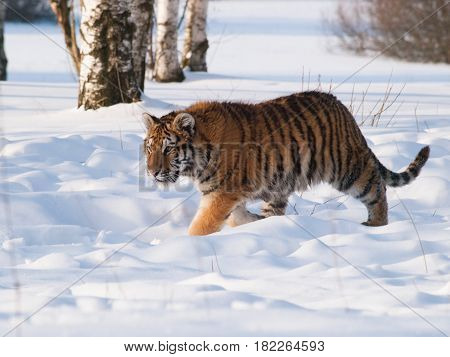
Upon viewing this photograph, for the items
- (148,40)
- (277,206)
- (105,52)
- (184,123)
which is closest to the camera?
(184,123)

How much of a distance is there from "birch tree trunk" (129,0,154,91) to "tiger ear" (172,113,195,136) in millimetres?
3680

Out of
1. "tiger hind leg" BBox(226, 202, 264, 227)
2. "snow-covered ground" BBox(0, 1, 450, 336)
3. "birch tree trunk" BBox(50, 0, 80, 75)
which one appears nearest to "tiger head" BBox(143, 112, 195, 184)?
"snow-covered ground" BBox(0, 1, 450, 336)

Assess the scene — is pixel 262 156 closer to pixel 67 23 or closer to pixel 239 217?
pixel 239 217

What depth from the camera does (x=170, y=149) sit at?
15.8 ft

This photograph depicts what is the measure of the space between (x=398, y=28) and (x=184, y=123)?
19817 millimetres

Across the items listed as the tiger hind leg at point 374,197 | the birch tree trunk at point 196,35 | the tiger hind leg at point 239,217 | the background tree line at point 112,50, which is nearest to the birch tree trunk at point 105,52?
the background tree line at point 112,50

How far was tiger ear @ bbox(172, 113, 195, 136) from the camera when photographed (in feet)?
15.4

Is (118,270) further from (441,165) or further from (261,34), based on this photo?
(261,34)

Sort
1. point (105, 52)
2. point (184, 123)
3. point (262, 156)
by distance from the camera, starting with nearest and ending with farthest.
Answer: point (184, 123) → point (262, 156) → point (105, 52)

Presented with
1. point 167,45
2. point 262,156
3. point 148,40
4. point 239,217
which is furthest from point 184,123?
point 167,45

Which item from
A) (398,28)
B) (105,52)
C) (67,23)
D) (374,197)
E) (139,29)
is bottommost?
(398,28)

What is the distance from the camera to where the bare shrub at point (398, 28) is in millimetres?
21406

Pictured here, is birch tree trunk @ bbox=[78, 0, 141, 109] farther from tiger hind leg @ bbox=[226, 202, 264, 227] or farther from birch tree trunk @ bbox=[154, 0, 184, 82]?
birch tree trunk @ bbox=[154, 0, 184, 82]

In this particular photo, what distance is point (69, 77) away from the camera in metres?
16.6
